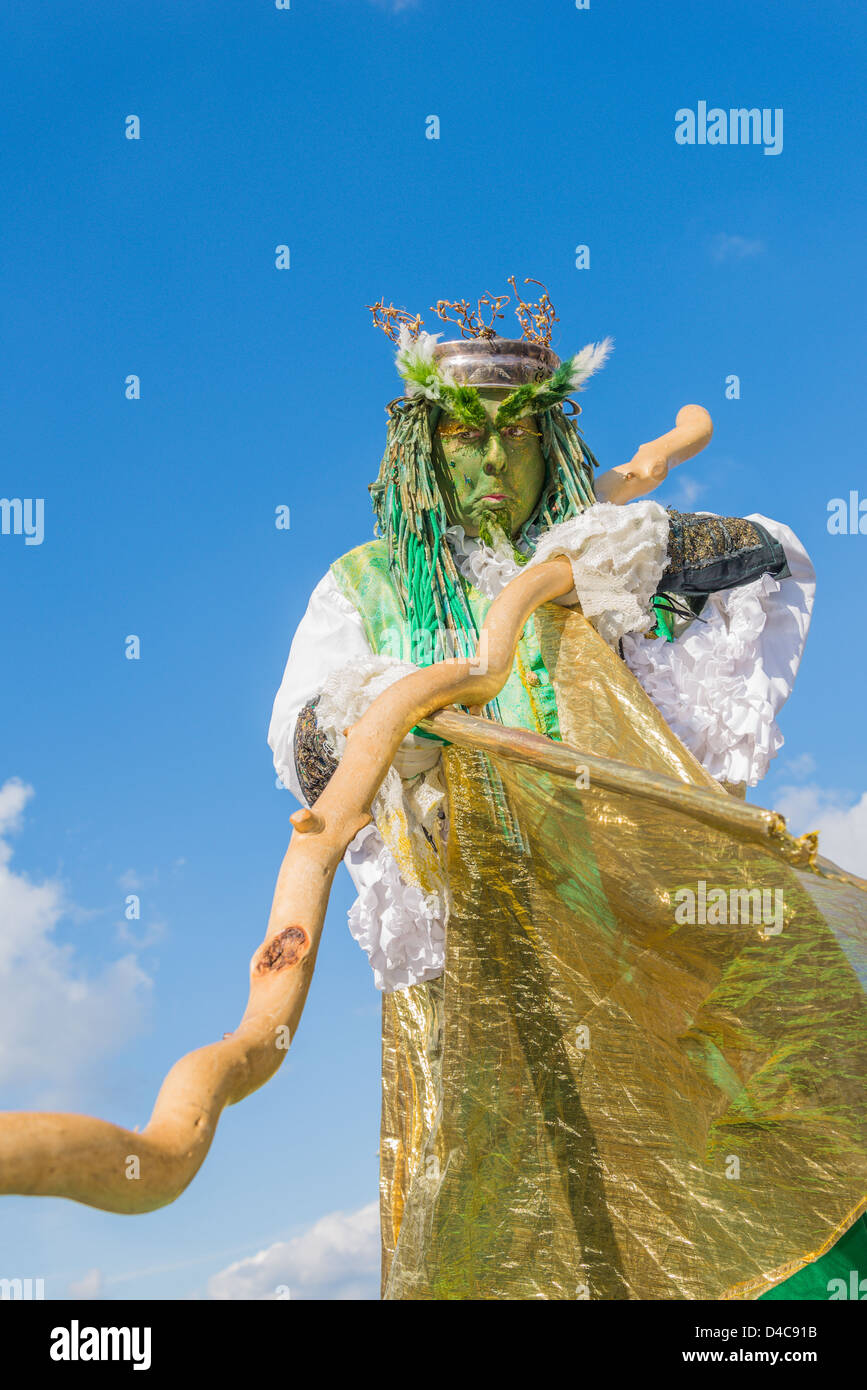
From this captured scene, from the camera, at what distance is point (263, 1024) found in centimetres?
300

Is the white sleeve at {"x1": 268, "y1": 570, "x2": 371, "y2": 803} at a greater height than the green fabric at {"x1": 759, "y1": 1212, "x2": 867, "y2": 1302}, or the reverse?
the white sleeve at {"x1": 268, "y1": 570, "x2": 371, "y2": 803}

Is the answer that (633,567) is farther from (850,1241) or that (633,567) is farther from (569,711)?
(850,1241)

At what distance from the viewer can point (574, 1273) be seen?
4.31 meters

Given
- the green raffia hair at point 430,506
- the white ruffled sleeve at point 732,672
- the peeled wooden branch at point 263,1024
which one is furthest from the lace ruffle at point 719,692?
the peeled wooden branch at point 263,1024

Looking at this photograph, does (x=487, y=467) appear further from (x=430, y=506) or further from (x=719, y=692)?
(x=719, y=692)

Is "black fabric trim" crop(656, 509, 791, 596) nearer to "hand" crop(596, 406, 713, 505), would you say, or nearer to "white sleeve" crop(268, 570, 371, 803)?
"hand" crop(596, 406, 713, 505)

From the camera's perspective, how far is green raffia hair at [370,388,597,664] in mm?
4824

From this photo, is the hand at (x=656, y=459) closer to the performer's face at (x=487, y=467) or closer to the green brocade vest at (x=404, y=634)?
the performer's face at (x=487, y=467)

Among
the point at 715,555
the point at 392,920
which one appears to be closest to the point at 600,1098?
the point at 392,920

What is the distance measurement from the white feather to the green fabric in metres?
2.60

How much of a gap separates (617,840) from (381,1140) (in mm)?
1531

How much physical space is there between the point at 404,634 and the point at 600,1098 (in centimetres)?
147

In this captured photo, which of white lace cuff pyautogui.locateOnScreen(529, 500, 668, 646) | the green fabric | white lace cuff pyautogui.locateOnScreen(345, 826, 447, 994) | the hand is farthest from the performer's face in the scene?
the green fabric
